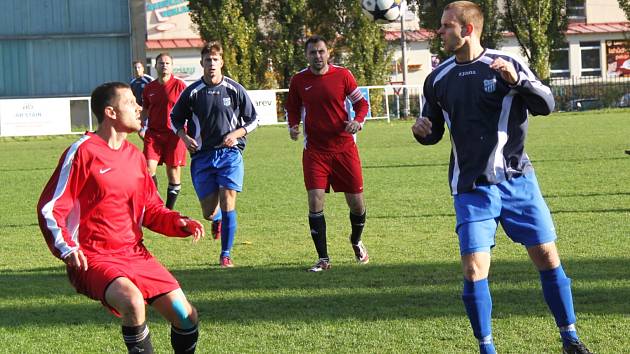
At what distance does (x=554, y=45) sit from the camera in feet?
160

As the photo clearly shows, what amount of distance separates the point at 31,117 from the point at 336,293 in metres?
27.9

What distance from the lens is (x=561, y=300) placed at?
20.1 feet

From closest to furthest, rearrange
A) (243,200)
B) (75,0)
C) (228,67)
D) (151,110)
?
(151,110), (243,200), (228,67), (75,0)

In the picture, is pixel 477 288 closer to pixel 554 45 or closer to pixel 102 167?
pixel 102 167

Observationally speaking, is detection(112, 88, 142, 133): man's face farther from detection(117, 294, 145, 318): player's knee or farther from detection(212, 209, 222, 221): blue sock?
detection(212, 209, 222, 221): blue sock

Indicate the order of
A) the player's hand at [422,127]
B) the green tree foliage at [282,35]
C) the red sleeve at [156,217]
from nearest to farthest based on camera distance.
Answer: the red sleeve at [156,217] → the player's hand at [422,127] → the green tree foliage at [282,35]

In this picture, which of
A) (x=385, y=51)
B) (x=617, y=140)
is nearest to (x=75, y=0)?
(x=385, y=51)

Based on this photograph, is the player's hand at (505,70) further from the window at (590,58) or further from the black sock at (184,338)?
A: the window at (590,58)

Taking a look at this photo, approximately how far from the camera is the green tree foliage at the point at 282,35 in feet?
154

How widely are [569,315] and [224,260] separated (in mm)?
4385

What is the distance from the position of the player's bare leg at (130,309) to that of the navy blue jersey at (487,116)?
1.92m

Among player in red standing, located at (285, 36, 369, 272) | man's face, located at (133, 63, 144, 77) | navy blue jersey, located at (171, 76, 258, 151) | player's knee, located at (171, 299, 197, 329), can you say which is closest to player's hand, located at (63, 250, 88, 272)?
player's knee, located at (171, 299, 197, 329)

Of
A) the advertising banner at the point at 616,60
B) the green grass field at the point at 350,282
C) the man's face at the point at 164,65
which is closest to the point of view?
the green grass field at the point at 350,282

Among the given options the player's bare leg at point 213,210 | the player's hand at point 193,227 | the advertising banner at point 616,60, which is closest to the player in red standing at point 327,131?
the player's bare leg at point 213,210
